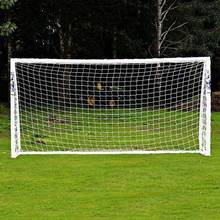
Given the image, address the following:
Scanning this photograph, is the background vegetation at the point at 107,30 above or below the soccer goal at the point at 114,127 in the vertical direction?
above

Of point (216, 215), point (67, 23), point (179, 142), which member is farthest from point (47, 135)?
point (67, 23)

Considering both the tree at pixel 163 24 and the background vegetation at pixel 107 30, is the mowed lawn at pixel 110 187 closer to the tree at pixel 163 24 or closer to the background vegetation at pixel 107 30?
the background vegetation at pixel 107 30

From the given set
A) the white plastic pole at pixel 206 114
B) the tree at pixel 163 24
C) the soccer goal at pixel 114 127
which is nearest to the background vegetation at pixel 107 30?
the tree at pixel 163 24

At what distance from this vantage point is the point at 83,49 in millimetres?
37656

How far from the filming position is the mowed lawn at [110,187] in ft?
30.3

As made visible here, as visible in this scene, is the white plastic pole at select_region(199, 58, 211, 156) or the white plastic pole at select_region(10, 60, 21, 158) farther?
the white plastic pole at select_region(199, 58, 211, 156)

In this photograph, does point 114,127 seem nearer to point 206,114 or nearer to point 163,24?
point 206,114

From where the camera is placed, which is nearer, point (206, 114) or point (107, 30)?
point (206, 114)

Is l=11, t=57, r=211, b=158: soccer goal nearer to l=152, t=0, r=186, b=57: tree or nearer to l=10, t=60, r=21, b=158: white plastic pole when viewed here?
l=10, t=60, r=21, b=158: white plastic pole

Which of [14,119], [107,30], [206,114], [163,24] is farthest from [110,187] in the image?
[163,24]

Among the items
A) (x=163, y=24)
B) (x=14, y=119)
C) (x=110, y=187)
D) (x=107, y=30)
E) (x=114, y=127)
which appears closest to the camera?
(x=110, y=187)

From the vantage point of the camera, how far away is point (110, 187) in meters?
11.1

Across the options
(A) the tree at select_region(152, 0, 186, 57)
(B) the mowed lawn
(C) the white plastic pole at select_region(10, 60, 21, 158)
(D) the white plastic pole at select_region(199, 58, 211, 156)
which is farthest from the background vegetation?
(B) the mowed lawn

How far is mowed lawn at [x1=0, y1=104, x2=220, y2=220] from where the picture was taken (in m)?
9.25
